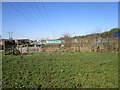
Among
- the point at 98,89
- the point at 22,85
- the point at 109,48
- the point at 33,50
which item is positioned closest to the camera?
the point at 98,89

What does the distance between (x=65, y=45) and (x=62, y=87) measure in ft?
50.2

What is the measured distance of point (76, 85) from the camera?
10.9ft

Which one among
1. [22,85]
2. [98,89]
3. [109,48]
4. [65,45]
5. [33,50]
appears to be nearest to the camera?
[98,89]

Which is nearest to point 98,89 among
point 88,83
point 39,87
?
point 88,83

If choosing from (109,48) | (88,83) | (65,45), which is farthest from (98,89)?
(65,45)

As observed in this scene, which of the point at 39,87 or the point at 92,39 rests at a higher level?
the point at 92,39

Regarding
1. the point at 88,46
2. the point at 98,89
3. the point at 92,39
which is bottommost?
the point at 98,89

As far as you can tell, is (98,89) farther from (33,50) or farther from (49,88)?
(33,50)

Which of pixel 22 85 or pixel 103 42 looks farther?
pixel 103 42

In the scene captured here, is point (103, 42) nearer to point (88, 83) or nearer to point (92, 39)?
point (92, 39)

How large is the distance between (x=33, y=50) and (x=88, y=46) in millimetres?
8420

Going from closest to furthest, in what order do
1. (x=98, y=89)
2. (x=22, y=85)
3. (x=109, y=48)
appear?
(x=98, y=89)
(x=22, y=85)
(x=109, y=48)

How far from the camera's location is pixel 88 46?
1602 centimetres

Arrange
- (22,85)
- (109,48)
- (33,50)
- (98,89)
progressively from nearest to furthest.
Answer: (98,89)
(22,85)
(109,48)
(33,50)
